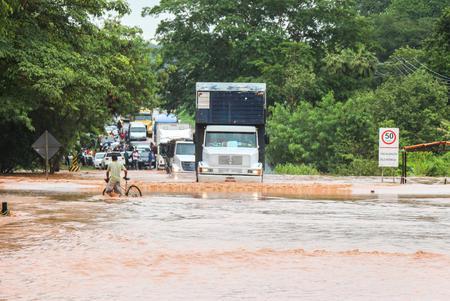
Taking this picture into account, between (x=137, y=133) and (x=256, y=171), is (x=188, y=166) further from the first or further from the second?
(x=137, y=133)

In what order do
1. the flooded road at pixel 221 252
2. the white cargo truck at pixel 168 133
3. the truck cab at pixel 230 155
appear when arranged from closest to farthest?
the flooded road at pixel 221 252 → the truck cab at pixel 230 155 → the white cargo truck at pixel 168 133

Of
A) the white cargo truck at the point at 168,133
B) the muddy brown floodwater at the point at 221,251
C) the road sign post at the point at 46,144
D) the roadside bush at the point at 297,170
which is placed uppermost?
the white cargo truck at the point at 168,133

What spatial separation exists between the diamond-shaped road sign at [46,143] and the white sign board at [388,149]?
1377 cm

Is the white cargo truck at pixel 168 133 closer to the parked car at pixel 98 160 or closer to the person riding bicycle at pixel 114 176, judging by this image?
the parked car at pixel 98 160

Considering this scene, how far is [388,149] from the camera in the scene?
157 ft

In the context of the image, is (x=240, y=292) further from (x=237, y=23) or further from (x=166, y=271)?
(x=237, y=23)

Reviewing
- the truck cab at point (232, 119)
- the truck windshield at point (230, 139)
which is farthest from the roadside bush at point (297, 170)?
the truck windshield at point (230, 139)

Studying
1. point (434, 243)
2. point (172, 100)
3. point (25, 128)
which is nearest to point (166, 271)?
point (434, 243)

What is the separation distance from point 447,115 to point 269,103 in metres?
14.1

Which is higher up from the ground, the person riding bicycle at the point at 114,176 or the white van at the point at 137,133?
the white van at the point at 137,133

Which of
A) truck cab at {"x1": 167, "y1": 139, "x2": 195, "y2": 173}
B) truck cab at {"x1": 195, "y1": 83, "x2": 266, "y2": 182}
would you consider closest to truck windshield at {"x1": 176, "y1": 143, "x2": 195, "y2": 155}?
truck cab at {"x1": 167, "y1": 139, "x2": 195, "y2": 173}

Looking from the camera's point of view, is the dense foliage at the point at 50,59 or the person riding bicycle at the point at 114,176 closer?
the person riding bicycle at the point at 114,176

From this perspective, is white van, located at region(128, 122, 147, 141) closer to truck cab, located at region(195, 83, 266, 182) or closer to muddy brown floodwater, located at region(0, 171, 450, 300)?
truck cab, located at region(195, 83, 266, 182)

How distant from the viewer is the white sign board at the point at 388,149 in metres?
47.4
